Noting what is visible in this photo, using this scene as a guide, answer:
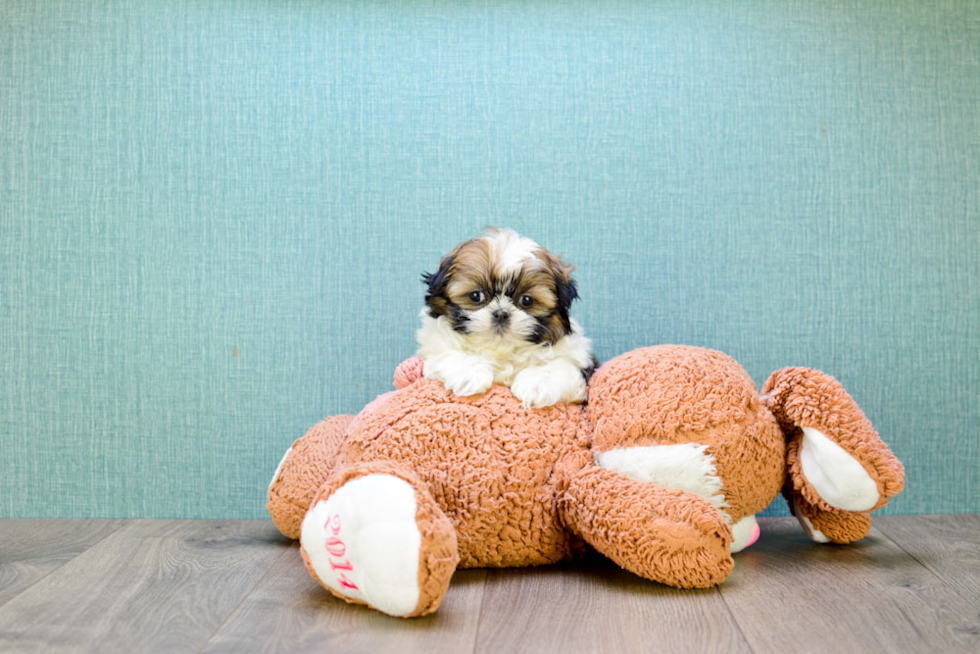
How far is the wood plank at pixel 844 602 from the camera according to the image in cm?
98

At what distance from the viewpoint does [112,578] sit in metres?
1.24

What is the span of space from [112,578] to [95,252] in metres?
0.70

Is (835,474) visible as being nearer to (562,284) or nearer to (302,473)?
(562,284)

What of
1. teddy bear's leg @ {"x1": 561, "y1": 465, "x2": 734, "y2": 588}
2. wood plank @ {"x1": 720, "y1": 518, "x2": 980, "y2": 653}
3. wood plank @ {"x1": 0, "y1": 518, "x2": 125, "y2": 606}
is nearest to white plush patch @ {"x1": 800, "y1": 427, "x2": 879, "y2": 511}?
wood plank @ {"x1": 720, "y1": 518, "x2": 980, "y2": 653}

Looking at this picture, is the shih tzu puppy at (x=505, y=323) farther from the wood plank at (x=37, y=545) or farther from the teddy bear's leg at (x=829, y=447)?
the wood plank at (x=37, y=545)

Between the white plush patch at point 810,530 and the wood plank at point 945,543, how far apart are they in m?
0.14

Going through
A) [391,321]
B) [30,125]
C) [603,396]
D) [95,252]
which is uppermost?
[30,125]

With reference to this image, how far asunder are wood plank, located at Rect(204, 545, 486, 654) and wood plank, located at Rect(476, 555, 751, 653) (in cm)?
3

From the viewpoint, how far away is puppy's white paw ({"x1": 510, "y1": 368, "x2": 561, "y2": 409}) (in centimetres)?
128

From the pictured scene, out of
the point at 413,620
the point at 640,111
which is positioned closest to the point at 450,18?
the point at 640,111

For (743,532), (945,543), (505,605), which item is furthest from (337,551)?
(945,543)

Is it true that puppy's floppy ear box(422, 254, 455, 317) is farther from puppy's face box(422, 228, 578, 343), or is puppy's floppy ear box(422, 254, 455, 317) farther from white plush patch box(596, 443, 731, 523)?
white plush patch box(596, 443, 731, 523)

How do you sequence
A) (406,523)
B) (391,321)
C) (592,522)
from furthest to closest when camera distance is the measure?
1. (391,321)
2. (592,522)
3. (406,523)

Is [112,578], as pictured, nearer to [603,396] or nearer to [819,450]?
[603,396]
